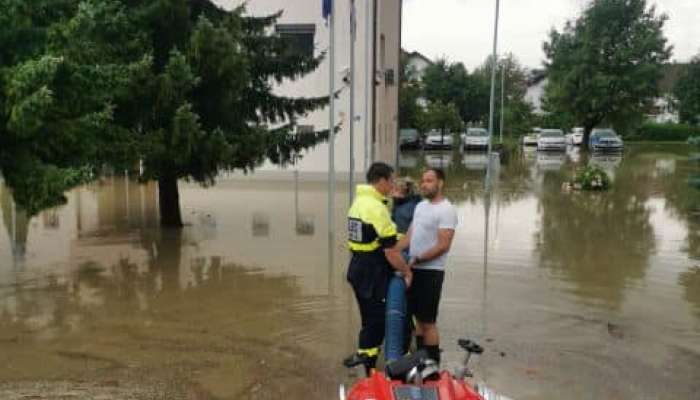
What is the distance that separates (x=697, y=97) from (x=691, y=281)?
59.3 metres

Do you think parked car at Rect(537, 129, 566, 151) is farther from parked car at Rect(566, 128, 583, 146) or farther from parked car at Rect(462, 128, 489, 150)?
parked car at Rect(566, 128, 583, 146)

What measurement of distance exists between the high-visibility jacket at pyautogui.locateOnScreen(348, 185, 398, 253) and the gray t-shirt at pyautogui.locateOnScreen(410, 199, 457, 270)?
0.35m

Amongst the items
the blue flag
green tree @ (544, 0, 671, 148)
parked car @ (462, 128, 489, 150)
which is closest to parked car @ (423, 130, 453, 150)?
parked car @ (462, 128, 489, 150)

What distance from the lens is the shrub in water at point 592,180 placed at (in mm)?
23156

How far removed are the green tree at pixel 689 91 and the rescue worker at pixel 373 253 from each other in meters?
63.1

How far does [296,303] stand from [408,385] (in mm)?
5279

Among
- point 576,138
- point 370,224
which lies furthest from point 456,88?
point 370,224

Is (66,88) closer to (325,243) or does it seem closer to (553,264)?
(325,243)

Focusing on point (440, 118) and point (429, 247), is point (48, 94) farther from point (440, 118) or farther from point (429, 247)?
point (440, 118)

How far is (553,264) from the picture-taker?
1162 cm

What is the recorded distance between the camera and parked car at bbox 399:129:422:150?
5022 centimetres

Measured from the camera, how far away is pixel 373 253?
228 inches

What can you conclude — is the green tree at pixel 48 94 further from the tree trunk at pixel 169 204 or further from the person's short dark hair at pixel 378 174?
the tree trunk at pixel 169 204

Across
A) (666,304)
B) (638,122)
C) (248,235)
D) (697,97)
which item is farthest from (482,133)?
(666,304)
